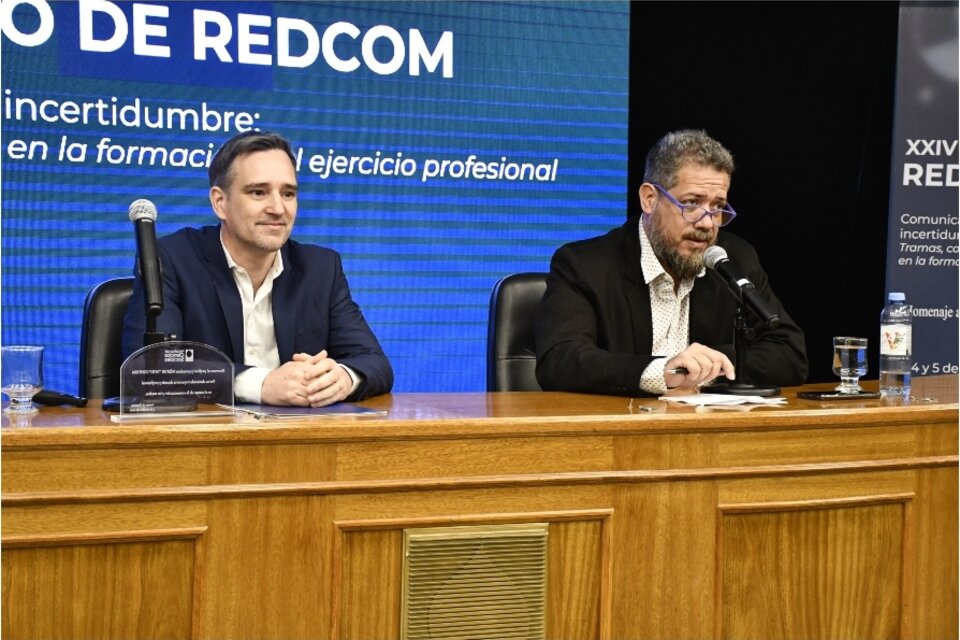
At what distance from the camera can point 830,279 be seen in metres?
5.62

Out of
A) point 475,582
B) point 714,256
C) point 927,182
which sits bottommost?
point 475,582

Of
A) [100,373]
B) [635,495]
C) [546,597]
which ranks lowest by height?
[546,597]

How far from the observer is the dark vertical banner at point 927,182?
532 centimetres

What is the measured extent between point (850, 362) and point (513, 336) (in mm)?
957

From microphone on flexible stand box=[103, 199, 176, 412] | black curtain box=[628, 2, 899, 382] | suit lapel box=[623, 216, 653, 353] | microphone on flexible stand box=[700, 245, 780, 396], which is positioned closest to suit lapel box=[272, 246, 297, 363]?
microphone on flexible stand box=[103, 199, 176, 412]

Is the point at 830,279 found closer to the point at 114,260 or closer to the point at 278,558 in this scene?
the point at 114,260

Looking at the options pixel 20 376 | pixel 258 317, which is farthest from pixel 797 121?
pixel 20 376

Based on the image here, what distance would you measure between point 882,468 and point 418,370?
258 cm

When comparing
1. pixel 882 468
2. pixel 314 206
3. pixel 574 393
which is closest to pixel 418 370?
pixel 314 206

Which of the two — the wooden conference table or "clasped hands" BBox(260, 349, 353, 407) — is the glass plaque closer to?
the wooden conference table

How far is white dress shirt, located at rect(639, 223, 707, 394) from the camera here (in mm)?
3379

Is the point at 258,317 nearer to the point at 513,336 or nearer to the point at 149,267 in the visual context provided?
the point at 513,336

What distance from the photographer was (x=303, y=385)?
8.16ft

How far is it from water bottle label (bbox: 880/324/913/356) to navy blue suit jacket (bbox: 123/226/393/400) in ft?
4.17
